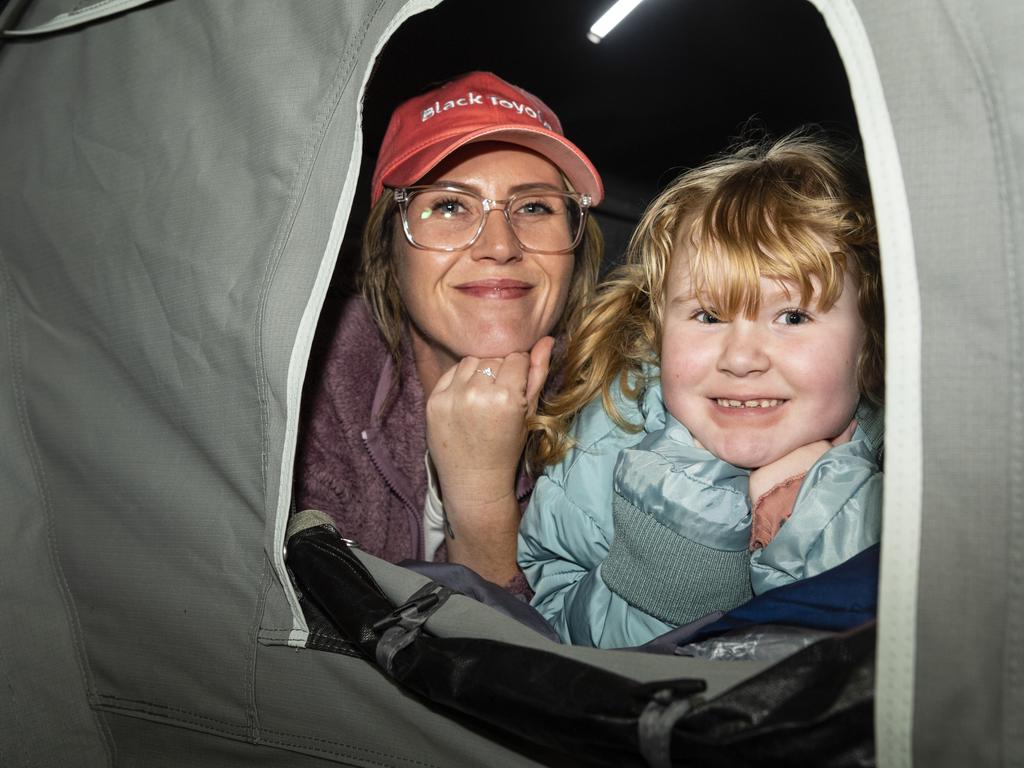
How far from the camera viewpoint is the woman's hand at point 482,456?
1.40 meters

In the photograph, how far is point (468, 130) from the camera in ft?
4.41

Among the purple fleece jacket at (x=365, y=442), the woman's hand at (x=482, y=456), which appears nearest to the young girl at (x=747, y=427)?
the woman's hand at (x=482, y=456)

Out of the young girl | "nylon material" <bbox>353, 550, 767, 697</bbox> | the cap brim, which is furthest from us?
the cap brim

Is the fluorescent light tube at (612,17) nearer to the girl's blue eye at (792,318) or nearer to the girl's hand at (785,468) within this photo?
the girl's blue eye at (792,318)

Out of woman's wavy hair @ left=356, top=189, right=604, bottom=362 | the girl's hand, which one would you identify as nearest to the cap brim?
woman's wavy hair @ left=356, top=189, right=604, bottom=362

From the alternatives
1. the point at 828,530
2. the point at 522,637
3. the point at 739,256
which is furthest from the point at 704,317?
the point at 522,637

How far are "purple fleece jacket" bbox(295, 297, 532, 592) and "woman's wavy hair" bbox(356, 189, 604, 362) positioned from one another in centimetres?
3

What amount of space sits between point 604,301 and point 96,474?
2.92ft

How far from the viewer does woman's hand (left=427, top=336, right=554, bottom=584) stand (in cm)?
140

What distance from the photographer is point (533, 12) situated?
1.81 metres

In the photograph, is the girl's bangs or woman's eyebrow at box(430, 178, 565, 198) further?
woman's eyebrow at box(430, 178, 565, 198)

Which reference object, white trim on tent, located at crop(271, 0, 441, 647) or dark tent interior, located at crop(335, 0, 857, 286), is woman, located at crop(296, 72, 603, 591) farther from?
white trim on tent, located at crop(271, 0, 441, 647)

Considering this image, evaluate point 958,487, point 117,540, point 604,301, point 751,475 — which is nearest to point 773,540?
point 751,475

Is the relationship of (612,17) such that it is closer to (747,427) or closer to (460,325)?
(460,325)
